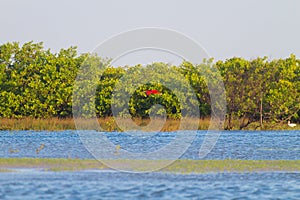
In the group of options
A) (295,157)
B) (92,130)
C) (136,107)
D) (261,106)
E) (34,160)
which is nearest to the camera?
(34,160)

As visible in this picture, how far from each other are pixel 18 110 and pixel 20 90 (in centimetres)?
172

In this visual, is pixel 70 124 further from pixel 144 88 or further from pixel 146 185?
pixel 146 185

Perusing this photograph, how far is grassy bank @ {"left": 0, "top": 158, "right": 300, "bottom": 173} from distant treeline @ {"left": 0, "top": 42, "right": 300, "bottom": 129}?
3099 centimetres

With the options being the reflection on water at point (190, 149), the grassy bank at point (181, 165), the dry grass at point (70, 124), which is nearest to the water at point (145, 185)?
the grassy bank at point (181, 165)

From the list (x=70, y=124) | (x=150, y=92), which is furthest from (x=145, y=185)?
(x=150, y=92)

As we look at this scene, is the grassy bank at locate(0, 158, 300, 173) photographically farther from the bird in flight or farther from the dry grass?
the bird in flight

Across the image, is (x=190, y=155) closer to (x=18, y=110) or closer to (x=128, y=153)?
(x=128, y=153)

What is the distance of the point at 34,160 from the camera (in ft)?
87.9

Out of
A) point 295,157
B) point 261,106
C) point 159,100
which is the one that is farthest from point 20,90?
point 295,157

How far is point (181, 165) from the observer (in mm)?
26047

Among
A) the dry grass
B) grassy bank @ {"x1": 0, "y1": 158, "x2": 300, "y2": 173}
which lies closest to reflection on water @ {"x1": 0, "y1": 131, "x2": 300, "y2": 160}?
grassy bank @ {"x1": 0, "y1": 158, "x2": 300, "y2": 173}

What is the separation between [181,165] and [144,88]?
1416 inches

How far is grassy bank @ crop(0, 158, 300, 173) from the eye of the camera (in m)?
24.7

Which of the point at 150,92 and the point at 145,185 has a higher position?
the point at 150,92
